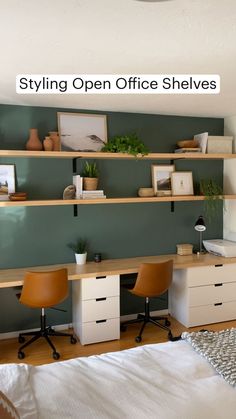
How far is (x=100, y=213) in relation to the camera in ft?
13.0

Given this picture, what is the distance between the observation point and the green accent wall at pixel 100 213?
3.62 metres

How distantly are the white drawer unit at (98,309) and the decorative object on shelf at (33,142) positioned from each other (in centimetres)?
136

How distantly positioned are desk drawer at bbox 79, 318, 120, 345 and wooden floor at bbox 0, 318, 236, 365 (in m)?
0.05

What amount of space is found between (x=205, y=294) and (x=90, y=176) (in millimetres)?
1799

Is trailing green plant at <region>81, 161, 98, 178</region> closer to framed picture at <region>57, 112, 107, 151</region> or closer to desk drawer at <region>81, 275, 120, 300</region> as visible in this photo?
framed picture at <region>57, 112, 107, 151</region>

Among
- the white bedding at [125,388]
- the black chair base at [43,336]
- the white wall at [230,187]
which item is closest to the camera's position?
the white bedding at [125,388]

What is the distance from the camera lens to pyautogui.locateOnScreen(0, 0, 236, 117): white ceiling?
1608mm

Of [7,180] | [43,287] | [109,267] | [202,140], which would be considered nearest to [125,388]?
[43,287]

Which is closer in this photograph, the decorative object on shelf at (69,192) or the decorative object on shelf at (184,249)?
the decorative object on shelf at (69,192)

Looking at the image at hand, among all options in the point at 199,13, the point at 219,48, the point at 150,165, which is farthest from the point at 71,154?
the point at 199,13

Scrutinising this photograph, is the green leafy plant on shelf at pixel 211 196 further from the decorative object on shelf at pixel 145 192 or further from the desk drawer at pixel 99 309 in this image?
the desk drawer at pixel 99 309

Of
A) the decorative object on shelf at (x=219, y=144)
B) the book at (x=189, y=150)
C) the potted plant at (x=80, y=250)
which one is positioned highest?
the decorative object on shelf at (x=219, y=144)

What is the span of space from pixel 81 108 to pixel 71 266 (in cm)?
168

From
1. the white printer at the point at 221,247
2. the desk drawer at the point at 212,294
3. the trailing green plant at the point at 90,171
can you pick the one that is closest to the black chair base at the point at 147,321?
the desk drawer at the point at 212,294
